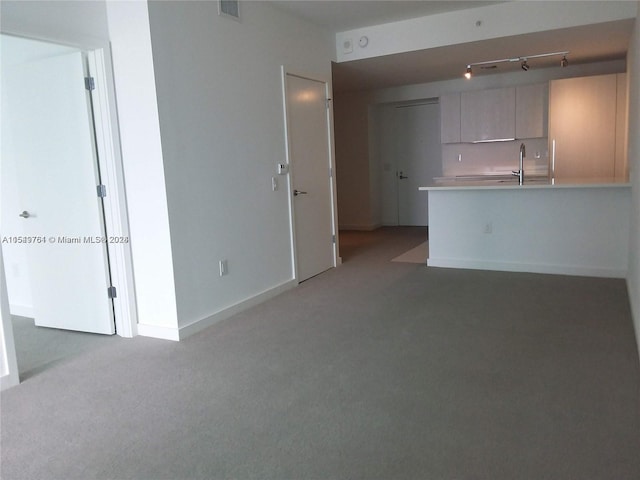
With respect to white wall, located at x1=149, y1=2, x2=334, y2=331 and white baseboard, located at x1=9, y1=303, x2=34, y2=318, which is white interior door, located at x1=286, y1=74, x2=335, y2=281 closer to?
white wall, located at x1=149, y1=2, x2=334, y2=331

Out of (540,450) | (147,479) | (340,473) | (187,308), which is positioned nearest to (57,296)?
(187,308)

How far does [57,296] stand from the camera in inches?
158

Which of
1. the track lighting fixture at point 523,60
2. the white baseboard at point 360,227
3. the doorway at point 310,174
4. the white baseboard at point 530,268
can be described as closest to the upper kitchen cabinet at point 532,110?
the track lighting fixture at point 523,60

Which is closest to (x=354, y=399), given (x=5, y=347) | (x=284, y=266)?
(x=5, y=347)

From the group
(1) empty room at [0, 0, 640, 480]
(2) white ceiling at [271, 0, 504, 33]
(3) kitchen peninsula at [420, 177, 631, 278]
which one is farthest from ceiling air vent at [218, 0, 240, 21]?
(3) kitchen peninsula at [420, 177, 631, 278]

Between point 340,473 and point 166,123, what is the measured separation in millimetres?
2595

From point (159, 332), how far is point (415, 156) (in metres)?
→ 6.41

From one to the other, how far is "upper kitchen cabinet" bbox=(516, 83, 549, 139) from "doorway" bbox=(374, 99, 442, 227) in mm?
1689

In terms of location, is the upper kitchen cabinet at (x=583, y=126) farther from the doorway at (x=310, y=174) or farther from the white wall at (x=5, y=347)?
the white wall at (x=5, y=347)

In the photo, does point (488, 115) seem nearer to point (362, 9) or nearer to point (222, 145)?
point (362, 9)

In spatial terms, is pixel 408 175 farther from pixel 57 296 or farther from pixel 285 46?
pixel 57 296

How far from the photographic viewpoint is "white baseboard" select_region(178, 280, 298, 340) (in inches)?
148

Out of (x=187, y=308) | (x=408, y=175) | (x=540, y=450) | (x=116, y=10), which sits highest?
(x=116, y=10)

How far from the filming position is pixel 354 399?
8.61ft
